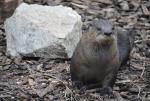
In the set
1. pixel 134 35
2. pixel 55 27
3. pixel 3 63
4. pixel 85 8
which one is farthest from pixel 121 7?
pixel 3 63

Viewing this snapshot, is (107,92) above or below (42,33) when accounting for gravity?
below

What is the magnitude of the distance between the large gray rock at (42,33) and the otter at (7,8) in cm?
Result: 43

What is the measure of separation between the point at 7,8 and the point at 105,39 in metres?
1.98

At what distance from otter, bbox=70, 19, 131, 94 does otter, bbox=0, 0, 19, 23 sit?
1609 mm

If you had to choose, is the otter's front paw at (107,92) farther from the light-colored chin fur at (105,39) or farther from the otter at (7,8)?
the otter at (7,8)

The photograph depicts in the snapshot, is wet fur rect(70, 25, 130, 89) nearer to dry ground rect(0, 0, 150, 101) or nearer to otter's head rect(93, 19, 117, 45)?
otter's head rect(93, 19, 117, 45)

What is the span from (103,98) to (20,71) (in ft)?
3.11

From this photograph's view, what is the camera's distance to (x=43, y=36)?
5.71 metres

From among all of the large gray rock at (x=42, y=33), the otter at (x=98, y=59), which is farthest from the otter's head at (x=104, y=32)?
the large gray rock at (x=42, y=33)

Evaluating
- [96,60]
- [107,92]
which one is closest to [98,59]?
[96,60]

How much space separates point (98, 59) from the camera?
5.04 metres

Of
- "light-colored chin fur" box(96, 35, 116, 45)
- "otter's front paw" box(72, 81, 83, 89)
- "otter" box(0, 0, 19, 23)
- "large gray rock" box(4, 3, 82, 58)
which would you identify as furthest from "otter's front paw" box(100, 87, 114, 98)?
"otter" box(0, 0, 19, 23)

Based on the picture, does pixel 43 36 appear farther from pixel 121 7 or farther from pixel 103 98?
pixel 121 7

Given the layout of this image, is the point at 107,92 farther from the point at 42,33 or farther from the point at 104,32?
the point at 42,33
